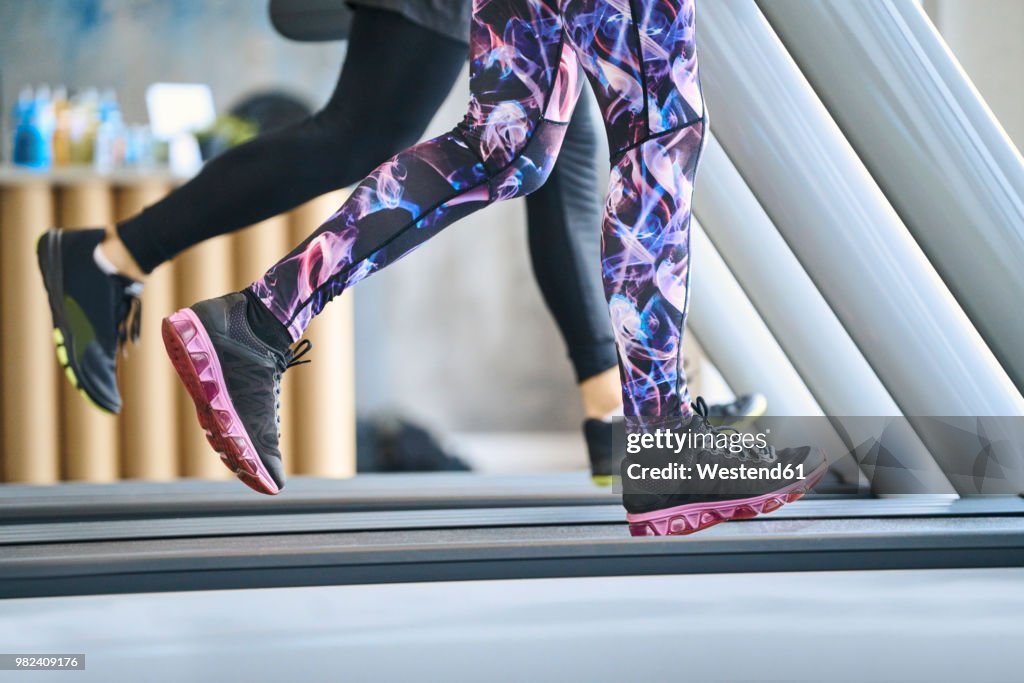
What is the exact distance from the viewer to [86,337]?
1217 mm

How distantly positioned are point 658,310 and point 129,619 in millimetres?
574

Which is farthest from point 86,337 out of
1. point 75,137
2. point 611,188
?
point 75,137

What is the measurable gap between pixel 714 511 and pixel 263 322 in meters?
0.47

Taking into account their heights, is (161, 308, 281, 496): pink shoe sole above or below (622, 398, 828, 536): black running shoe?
above

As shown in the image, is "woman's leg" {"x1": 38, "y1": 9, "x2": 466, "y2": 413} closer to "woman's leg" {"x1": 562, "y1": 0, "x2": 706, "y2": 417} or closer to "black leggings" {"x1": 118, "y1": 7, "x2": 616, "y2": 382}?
"black leggings" {"x1": 118, "y1": 7, "x2": 616, "y2": 382}

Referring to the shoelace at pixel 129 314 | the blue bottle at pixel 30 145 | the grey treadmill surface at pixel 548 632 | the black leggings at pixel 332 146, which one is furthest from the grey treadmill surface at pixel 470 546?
the blue bottle at pixel 30 145

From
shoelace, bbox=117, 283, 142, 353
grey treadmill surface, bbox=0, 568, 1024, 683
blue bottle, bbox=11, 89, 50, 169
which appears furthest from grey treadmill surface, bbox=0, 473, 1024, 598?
blue bottle, bbox=11, 89, 50, 169

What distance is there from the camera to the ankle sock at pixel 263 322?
91cm

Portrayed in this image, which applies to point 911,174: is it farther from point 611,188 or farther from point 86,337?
point 86,337

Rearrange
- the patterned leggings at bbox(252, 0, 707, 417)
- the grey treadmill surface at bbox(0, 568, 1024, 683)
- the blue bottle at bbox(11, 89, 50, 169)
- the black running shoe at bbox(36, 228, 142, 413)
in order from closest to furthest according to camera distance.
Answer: the grey treadmill surface at bbox(0, 568, 1024, 683) < the patterned leggings at bbox(252, 0, 707, 417) < the black running shoe at bbox(36, 228, 142, 413) < the blue bottle at bbox(11, 89, 50, 169)

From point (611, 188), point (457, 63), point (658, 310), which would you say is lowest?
point (658, 310)

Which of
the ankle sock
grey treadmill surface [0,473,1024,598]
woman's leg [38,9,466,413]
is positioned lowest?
grey treadmill surface [0,473,1024,598]

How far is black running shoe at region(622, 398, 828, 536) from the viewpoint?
0.92 metres

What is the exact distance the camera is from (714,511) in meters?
0.93
